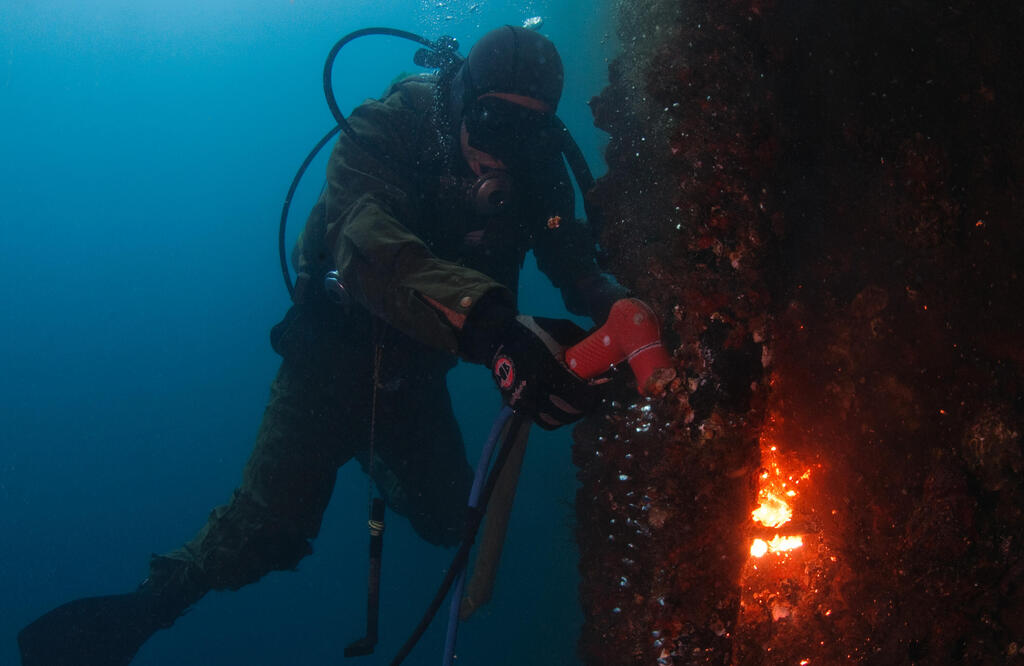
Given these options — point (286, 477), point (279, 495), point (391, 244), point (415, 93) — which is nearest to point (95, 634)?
point (279, 495)

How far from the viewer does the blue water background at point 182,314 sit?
22031mm

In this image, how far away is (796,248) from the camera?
122cm

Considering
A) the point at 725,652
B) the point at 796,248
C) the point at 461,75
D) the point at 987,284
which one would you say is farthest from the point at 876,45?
the point at 461,75

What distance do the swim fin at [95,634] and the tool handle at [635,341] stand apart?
4932 millimetres

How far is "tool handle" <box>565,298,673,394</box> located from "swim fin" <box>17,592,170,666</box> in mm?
4932

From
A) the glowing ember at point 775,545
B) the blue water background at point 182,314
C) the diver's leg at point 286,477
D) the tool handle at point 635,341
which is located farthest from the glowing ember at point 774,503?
the blue water background at point 182,314

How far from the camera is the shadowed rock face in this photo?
109 cm

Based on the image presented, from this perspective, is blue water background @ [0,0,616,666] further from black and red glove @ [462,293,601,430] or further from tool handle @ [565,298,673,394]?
tool handle @ [565,298,673,394]

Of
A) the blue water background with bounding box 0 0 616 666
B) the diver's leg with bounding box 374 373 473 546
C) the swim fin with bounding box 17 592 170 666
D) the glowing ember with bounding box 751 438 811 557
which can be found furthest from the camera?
the blue water background with bounding box 0 0 616 666

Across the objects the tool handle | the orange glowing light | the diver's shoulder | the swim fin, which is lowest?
the swim fin

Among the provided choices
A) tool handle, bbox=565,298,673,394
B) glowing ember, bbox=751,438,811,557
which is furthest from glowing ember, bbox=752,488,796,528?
tool handle, bbox=565,298,673,394

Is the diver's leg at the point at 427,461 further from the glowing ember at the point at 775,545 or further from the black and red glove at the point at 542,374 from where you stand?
the glowing ember at the point at 775,545

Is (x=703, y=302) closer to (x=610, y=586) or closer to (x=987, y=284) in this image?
(x=987, y=284)

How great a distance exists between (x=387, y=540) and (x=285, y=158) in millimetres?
50343
